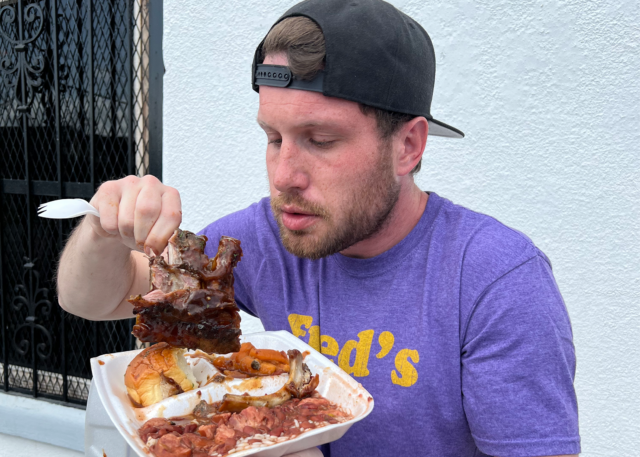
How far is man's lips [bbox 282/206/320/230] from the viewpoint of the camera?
1.76m

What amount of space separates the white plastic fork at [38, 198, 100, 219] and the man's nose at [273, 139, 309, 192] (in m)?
0.62

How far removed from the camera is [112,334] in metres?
4.25

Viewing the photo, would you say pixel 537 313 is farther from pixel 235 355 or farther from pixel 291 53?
pixel 291 53

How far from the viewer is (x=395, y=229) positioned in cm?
198

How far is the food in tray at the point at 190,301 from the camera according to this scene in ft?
4.72

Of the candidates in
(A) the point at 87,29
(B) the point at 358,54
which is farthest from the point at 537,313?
(A) the point at 87,29

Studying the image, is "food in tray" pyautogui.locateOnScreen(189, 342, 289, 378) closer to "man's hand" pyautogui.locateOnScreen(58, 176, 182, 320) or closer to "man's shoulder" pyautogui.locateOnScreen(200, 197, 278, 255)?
"man's hand" pyautogui.locateOnScreen(58, 176, 182, 320)

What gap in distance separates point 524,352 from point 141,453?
1101 millimetres

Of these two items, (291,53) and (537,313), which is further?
(291,53)

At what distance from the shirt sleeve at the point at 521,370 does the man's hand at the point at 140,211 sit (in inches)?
41.5

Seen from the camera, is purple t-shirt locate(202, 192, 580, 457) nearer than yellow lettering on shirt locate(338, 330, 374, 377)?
Yes

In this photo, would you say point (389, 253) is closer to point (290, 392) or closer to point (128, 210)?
point (290, 392)

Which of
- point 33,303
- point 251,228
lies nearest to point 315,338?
point 251,228

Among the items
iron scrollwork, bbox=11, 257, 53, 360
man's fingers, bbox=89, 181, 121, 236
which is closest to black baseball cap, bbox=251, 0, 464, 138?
man's fingers, bbox=89, 181, 121, 236
